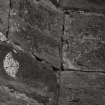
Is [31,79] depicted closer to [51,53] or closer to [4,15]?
[51,53]

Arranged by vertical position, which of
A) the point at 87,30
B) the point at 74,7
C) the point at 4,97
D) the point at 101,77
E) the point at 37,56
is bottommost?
the point at 4,97

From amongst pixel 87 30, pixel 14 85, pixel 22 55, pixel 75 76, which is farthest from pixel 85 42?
pixel 14 85

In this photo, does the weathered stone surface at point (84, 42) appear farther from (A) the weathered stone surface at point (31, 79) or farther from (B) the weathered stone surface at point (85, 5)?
(A) the weathered stone surface at point (31, 79)

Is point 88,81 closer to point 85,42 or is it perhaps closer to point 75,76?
point 75,76

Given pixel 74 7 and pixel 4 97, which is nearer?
pixel 4 97

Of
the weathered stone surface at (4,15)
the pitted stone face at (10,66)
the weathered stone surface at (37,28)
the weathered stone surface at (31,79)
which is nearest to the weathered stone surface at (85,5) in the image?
the weathered stone surface at (37,28)

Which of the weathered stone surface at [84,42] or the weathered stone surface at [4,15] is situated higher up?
the weathered stone surface at [4,15]

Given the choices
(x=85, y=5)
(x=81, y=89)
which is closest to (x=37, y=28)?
A: (x=85, y=5)
